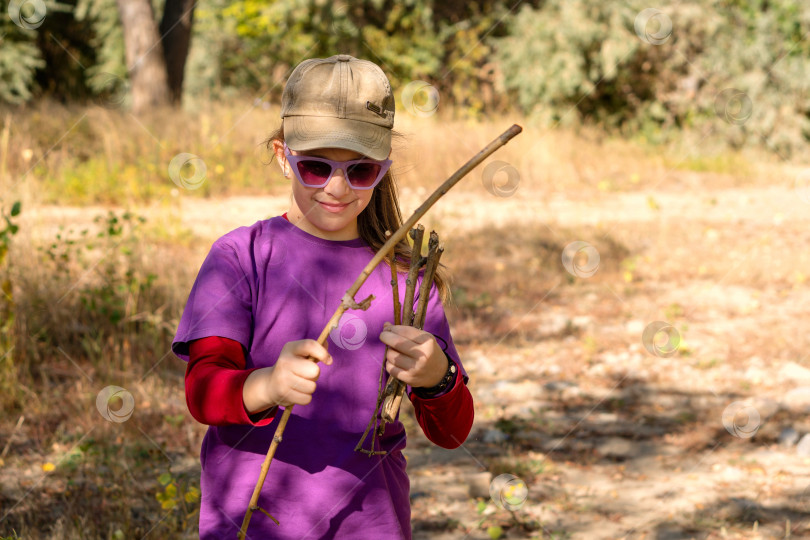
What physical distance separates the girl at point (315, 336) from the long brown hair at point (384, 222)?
10 cm

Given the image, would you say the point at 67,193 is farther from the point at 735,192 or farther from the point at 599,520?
the point at 735,192

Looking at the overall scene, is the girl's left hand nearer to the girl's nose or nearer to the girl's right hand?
the girl's right hand

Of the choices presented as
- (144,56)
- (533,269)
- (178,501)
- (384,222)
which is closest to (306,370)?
(384,222)

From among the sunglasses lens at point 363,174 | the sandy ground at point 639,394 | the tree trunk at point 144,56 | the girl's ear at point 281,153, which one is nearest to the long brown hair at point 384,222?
the girl's ear at point 281,153

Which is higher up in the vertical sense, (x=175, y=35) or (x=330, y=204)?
(x=175, y=35)

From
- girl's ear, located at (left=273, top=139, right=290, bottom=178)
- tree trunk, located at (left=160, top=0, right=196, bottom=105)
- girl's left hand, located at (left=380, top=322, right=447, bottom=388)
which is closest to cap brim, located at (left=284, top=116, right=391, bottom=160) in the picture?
girl's ear, located at (left=273, top=139, right=290, bottom=178)

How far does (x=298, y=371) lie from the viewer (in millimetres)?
1247

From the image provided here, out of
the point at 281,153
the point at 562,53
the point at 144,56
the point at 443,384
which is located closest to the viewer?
the point at 443,384

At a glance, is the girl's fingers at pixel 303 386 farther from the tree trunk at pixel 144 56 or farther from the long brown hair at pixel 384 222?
the tree trunk at pixel 144 56

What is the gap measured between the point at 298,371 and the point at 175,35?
37.0ft

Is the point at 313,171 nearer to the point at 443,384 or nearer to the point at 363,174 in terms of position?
the point at 363,174

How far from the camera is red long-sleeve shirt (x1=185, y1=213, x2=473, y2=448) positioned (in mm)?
1441

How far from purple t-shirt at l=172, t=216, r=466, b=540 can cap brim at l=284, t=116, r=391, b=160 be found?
21 cm

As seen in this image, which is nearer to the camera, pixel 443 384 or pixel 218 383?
pixel 218 383
